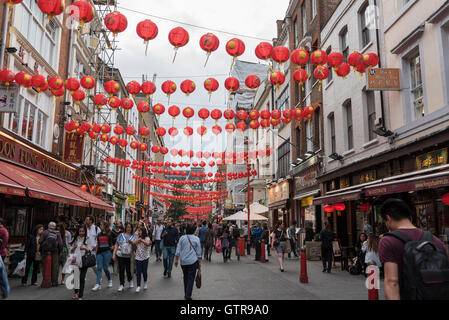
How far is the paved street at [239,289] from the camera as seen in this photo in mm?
8539

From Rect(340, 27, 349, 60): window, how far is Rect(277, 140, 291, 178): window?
10975 millimetres

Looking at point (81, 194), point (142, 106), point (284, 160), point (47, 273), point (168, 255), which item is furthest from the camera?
point (284, 160)

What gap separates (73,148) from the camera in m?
20.0

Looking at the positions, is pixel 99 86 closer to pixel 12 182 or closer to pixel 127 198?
pixel 127 198

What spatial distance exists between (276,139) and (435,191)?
69.6ft

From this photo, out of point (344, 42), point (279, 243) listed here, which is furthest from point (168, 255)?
point (344, 42)

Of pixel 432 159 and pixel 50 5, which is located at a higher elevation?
pixel 50 5

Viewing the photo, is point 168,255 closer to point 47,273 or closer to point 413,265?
point 47,273

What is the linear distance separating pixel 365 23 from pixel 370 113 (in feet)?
12.9

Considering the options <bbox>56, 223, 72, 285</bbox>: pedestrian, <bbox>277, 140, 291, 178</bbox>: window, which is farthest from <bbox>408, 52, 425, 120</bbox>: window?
<bbox>277, 140, 291, 178</bbox>: window

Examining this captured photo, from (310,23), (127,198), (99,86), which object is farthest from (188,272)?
(127,198)

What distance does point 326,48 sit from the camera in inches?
756

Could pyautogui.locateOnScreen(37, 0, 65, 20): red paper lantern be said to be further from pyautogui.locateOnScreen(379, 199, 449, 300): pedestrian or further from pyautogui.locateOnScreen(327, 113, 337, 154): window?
pyautogui.locateOnScreen(327, 113, 337, 154): window

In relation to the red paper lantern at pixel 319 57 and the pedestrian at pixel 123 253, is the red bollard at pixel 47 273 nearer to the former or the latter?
the pedestrian at pixel 123 253
